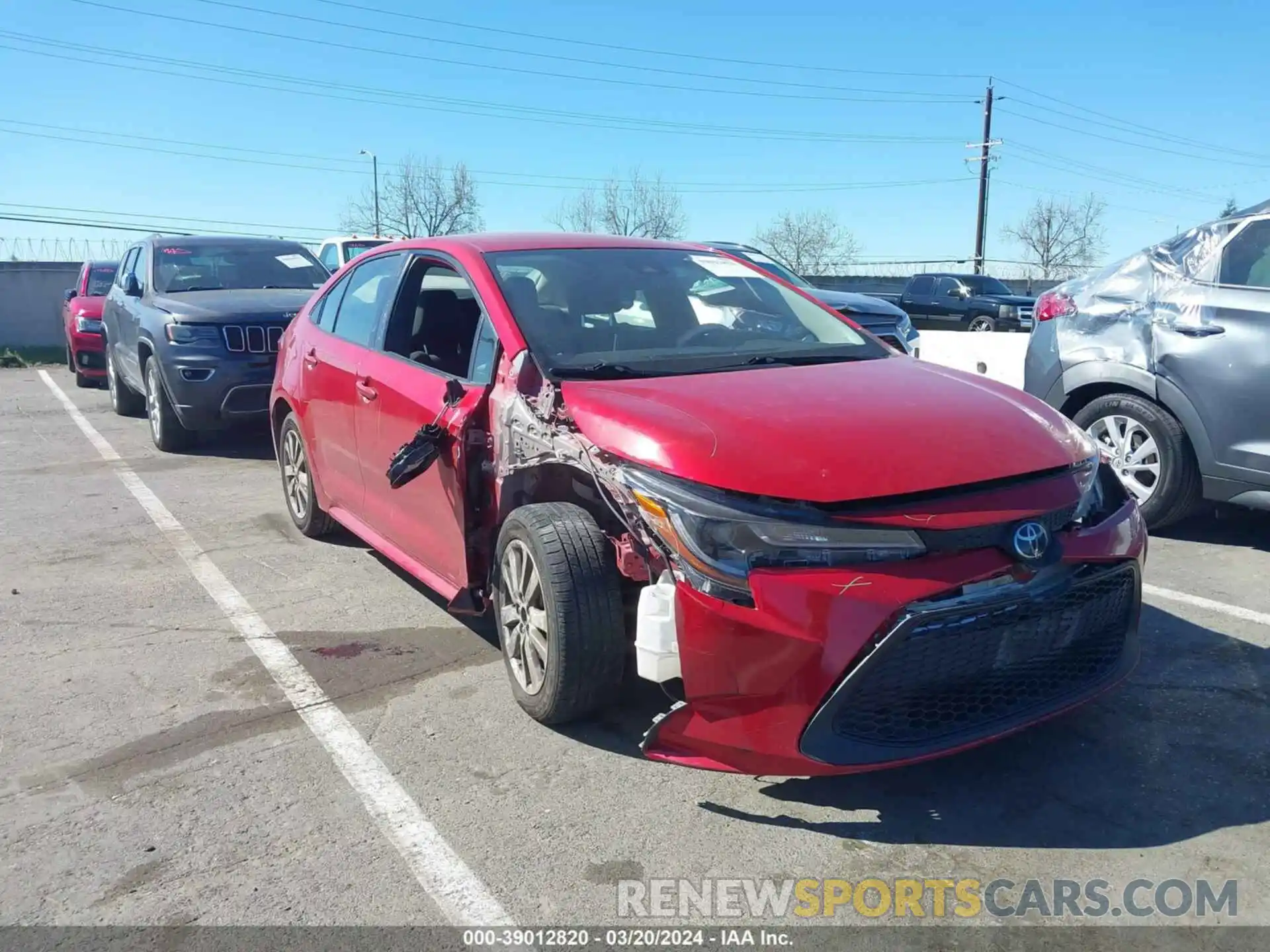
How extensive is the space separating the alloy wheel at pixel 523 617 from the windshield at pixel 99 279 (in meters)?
13.8

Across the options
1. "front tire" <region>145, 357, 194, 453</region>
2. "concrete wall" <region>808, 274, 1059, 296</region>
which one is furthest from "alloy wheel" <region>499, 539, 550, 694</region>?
"concrete wall" <region>808, 274, 1059, 296</region>

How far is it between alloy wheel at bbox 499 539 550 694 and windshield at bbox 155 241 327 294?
6709 millimetres

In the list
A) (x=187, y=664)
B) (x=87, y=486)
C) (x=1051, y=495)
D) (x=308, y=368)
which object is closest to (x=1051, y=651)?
(x=1051, y=495)

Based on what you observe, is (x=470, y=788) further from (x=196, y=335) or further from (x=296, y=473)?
(x=196, y=335)

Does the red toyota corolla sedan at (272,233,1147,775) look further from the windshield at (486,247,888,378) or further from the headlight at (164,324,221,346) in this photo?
the headlight at (164,324,221,346)

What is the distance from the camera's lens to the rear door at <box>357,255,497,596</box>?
155 inches

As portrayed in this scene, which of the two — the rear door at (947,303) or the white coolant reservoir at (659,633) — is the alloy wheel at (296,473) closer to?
the white coolant reservoir at (659,633)

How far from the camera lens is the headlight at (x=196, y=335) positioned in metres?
8.44

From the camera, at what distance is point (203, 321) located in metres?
8.48

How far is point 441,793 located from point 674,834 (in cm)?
74

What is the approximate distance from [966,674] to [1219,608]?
8.07 ft

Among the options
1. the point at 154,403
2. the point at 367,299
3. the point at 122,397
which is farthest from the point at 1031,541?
the point at 122,397

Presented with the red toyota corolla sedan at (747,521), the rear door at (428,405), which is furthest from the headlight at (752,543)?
the rear door at (428,405)

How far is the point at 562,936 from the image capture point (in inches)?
99.9
